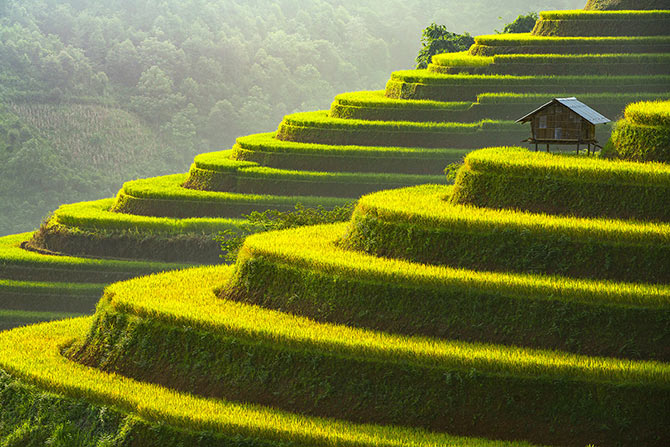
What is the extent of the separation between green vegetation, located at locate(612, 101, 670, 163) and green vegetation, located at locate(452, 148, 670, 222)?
571mm

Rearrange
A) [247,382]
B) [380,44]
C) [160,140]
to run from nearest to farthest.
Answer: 1. [247,382]
2. [160,140]
3. [380,44]

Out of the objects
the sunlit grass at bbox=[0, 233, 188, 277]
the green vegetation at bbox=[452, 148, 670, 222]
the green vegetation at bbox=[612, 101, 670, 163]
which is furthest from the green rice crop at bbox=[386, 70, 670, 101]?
the green vegetation at bbox=[452, 148, 670, 222]

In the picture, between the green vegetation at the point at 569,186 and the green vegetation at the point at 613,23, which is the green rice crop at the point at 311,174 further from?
the green vegetation at the point at 569,186

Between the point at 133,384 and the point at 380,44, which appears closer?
the point at 133,384

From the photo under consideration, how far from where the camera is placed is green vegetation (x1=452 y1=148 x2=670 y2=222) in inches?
815

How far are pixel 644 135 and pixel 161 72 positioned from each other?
93980mm

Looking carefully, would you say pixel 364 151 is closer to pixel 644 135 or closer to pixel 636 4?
pixel 636 4

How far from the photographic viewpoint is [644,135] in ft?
74.0

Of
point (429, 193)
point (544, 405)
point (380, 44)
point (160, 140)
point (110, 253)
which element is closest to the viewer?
point (544, 405)

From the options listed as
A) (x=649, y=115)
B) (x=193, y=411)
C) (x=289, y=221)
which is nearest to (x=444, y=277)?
(x=193, y=411)

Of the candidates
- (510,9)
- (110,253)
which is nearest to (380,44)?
(510,9)

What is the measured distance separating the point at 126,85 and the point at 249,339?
9560 cm

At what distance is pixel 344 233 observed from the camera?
2261 cm

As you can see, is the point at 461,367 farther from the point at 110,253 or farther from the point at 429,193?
the point at 110,253
